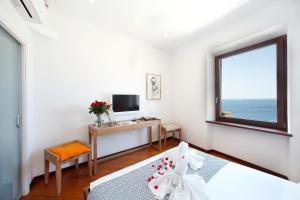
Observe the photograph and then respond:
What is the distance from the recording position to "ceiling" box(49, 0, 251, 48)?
1.87 metres

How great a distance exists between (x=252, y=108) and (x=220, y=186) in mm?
1975

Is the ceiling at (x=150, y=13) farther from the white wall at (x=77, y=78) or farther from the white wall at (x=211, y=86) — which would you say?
the white wall at (x=211, y=86)

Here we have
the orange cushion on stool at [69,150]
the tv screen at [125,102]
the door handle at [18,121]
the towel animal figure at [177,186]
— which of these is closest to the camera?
the towel animal figure at [177,186]

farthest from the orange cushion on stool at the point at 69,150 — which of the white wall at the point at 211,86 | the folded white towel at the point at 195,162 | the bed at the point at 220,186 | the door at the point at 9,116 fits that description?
the white wall at the point at 211,86

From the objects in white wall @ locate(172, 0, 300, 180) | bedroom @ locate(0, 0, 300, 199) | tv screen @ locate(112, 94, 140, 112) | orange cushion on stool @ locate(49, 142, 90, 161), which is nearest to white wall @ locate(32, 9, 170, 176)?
bedroom @ locate(0, 0, 300, 199)

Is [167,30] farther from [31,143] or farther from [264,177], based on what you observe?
[31,143]

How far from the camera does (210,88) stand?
289 centimetres

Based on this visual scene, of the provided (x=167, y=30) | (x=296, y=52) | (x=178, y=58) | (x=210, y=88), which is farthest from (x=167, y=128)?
(x=296, y=52)

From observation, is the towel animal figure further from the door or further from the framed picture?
the framed picture

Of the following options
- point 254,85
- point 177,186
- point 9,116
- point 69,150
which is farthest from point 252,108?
point 9,116

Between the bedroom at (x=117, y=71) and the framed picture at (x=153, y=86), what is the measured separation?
0.38 ft

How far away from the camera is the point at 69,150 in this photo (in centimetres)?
177

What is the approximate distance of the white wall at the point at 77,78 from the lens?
1.92 meters

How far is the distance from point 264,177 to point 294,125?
1.15 m
